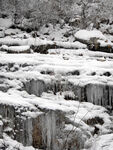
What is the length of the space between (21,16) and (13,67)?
891 centimetres

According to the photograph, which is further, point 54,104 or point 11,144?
point 54,104

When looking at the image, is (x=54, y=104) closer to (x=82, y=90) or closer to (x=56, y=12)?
(x=82, y=90)

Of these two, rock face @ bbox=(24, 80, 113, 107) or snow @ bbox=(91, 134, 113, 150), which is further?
rock face @ bbox=(24, 80, 113, 107)

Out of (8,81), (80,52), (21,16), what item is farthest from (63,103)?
(21,16)

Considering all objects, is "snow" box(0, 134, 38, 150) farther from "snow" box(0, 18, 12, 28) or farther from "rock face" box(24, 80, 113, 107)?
"snow" box(0, 18, 12, 28)

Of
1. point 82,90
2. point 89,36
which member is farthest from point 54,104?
point 89,36

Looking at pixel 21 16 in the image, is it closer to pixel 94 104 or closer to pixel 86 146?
pixel 94 104

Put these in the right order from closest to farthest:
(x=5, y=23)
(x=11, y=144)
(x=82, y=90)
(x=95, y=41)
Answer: (x=11, y=144) → (x=82, y=90) → (x=95, y=41) → (x=5, y=23)

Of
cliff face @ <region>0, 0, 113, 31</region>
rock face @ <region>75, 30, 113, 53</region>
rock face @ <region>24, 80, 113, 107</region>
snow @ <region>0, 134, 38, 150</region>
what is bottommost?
snow @ <region>0, 134, 38, 150</region>

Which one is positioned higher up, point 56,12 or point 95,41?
point 56,12

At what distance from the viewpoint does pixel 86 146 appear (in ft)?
10.3

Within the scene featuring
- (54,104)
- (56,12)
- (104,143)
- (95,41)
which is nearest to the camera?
(104,143)

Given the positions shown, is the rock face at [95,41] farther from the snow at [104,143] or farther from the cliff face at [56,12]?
the snow at [104,143]

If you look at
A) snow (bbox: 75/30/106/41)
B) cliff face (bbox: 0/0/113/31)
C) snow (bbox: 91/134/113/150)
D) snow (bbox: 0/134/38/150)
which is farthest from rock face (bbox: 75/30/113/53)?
snow (bbox: 0/134/38/150)
